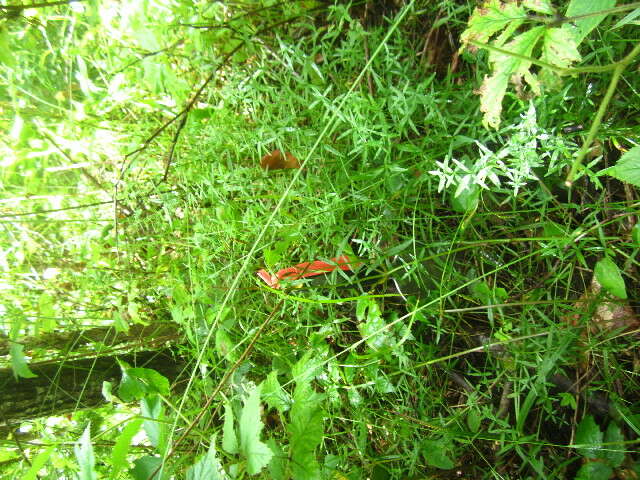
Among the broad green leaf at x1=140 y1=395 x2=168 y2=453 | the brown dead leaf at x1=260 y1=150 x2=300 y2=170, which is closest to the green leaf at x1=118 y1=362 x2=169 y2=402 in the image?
the broad green leaf at x1=140 y1=395 x2=168 y2=453

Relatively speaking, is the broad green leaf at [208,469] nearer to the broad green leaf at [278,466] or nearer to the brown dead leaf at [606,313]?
the broad green leaf at [278,466]

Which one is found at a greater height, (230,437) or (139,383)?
(230,437)

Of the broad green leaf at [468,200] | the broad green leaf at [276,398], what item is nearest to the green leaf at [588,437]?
the broad green leaf at [468,200]

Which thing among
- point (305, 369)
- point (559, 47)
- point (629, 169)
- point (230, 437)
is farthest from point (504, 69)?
point (230, 437)

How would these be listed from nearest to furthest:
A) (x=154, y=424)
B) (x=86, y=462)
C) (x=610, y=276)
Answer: (x=86, y=462)
(x=610, y=276)
(x=154, y=424)

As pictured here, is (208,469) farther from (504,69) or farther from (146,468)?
(504,69)

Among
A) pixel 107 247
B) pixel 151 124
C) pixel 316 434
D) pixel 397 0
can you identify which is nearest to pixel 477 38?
pixel 397 0

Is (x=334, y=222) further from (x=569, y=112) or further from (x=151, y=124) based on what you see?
(x=151, y=124)
